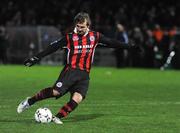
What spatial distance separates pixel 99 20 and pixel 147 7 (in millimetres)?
2824

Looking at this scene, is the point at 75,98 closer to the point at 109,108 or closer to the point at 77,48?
the point at 77,48

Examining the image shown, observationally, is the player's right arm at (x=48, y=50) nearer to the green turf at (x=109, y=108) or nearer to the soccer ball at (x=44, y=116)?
the soccer ball at (x=44, y=116)

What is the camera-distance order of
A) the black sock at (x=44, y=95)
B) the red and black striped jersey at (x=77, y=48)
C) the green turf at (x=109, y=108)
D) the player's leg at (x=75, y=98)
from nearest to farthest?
the green turf at (x=109, y=108) < the player's leg at (x=75, y=98) < the black sock at (x=44, y=95) < the red and black striped jersey at (x=77, y=48)

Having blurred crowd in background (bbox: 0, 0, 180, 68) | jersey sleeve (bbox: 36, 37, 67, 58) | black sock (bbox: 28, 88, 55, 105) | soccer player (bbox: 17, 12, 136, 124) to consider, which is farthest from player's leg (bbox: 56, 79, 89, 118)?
blurred crowd in background (bbox: 0, 0, 180, 68)

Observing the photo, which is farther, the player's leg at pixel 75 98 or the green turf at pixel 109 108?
the player's leg at pixel 75 98

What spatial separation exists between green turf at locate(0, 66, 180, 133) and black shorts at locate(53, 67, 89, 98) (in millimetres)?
561

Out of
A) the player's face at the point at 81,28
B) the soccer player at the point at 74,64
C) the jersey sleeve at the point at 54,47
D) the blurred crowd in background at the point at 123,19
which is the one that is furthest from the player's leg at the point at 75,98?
the blurred crowd in background at the point at 123,19

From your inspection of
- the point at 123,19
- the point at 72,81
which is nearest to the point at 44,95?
the point at 72,81

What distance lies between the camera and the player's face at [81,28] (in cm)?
1150

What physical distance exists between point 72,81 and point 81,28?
0.94m

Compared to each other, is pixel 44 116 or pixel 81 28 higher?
pixel 81 28

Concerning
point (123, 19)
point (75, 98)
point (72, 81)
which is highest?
point (72, 81)

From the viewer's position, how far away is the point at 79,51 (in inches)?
461

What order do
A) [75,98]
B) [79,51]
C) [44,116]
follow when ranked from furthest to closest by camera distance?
[79,51] → [75,98] → [44,116]
